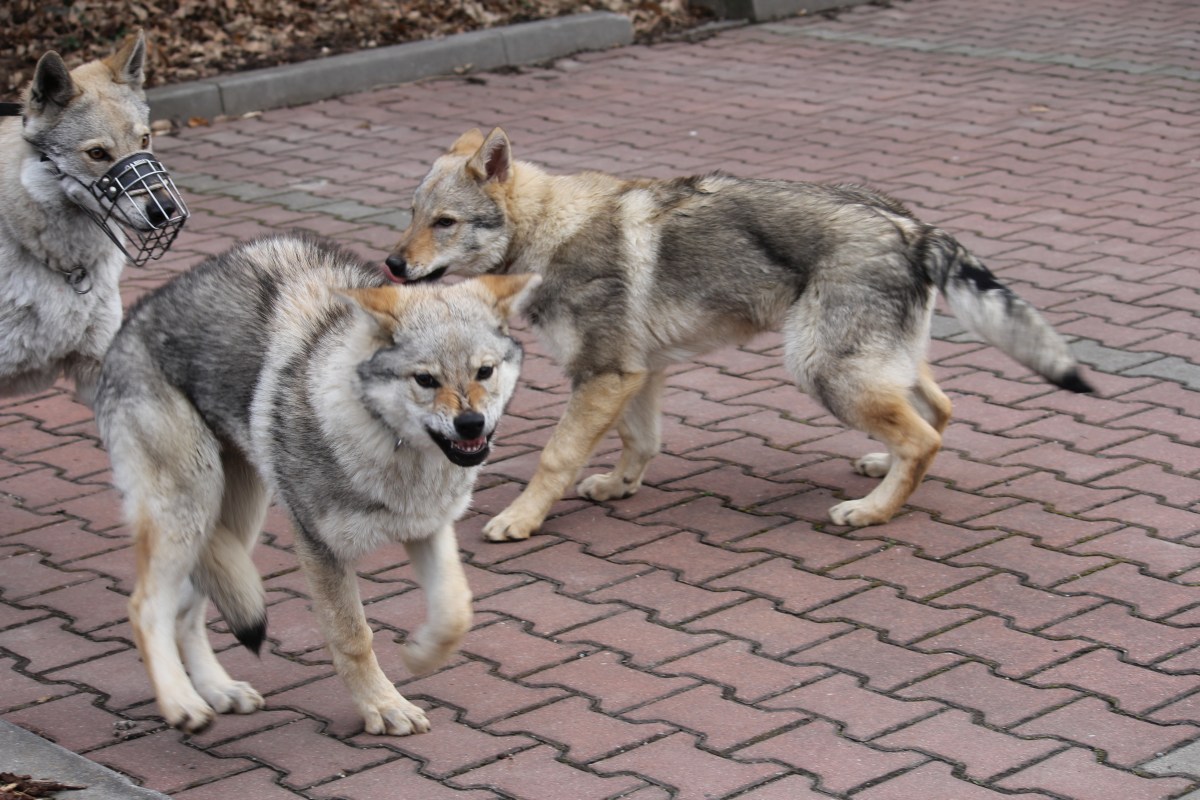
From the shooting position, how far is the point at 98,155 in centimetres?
550

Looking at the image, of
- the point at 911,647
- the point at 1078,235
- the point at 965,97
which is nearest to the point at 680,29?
the point at 965,97

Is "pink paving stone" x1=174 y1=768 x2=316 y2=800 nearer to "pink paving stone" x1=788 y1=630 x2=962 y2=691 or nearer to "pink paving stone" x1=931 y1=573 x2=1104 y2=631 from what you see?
"pink paving stone" x1=788 y1=630 x2=962 y2=691

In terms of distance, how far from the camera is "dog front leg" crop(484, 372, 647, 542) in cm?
568

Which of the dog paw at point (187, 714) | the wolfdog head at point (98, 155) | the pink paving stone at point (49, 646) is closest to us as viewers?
the dog paw at point (187, 714)

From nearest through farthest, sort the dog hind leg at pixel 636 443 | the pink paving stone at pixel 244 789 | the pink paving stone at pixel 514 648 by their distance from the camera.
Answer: the pink paving stone at pixel 244 789
the pink paving stone at pixel 514 648
the dog hind leg at pixel 636 443

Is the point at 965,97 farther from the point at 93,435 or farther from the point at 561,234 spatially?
the point at 93,435

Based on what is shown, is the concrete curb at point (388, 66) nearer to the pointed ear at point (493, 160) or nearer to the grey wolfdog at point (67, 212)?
the grey wolfdog at point (67, 212)

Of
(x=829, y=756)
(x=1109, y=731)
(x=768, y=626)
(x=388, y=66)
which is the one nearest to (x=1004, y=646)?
(x=1109, y=731)

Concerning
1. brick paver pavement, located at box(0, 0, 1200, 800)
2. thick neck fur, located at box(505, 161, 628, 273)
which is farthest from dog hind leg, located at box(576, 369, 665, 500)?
thick neck fur, located at box(505, 161, 628, 273)

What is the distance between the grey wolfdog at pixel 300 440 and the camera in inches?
160

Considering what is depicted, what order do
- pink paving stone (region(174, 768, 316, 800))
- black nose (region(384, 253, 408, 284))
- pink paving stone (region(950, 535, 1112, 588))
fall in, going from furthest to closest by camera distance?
1. black nose (region(384, 253, 408, 284))
2. pink paving stone (region(950, 535, 1112, 588))
3. pink paving stone (region(174, 768, 316, 800))

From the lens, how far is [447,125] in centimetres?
1112

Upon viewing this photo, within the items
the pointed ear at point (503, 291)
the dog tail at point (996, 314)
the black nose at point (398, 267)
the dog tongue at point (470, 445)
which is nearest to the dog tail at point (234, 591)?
the dog tongue at point (470, 445)

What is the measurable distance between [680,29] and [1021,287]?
6.99 meters
